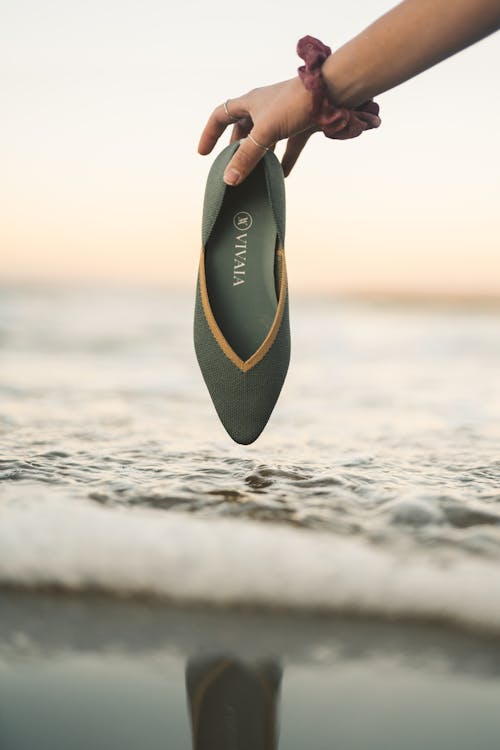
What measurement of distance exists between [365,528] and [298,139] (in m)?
1.19

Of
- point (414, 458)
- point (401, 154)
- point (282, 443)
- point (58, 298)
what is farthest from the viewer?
point (58, 298)

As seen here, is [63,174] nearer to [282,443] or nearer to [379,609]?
[282,443]

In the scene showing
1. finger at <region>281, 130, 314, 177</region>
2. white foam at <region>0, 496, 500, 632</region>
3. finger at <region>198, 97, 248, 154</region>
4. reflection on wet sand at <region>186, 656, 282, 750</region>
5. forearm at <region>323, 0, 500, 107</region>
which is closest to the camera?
reflection on wet sand at <region>186, 656, 282, 750</region>

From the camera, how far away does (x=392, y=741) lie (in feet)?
2.60

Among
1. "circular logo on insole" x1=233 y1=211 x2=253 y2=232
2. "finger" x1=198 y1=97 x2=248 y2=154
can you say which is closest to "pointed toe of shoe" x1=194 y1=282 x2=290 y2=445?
"circular logo on insole" x1=233 y1=211 x2=253 y2=232

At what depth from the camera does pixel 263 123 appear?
1.64 m

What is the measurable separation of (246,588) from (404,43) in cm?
110

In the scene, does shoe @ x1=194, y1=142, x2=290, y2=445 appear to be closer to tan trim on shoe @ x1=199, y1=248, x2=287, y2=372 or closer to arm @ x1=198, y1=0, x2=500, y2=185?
tan trim on shoe @ x1=199, y1=248, x2=287, y2=372

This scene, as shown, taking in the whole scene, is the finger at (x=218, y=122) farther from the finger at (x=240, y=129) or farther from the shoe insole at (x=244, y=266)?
the shoe insole at (x=244, y=266)

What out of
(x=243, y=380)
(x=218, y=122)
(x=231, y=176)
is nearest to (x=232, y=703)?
(x=243, y=380)

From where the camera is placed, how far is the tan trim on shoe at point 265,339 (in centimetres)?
170

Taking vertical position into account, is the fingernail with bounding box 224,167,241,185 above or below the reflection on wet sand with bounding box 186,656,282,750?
above

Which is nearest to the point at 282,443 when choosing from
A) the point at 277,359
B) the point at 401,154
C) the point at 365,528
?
the point at 277,359

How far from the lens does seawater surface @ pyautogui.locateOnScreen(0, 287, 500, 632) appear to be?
1.16 m
